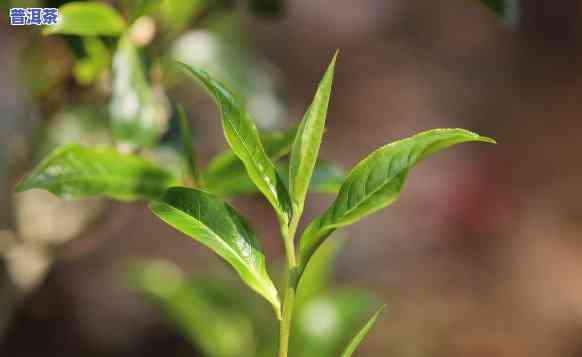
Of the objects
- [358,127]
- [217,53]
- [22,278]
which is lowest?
[358,127]

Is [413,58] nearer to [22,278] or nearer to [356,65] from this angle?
[356,65]

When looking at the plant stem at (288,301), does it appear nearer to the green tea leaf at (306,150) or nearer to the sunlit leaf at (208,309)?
the green tea leaf at (306,150)

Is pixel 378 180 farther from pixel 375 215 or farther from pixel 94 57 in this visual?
pixel 375 215

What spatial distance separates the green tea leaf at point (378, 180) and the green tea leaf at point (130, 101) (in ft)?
1.21

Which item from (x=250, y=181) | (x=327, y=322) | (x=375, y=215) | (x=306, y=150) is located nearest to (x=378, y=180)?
(x=306, y=150)

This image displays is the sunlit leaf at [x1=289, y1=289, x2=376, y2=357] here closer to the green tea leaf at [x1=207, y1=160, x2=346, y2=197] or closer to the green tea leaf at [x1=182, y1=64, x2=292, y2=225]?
the green tea leaf at [x1=207, y1=160, x2=346, y2=197]

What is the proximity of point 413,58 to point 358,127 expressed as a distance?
37cm

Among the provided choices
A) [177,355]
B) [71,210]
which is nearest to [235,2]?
[71,210]

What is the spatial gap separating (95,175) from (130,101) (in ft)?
0.46

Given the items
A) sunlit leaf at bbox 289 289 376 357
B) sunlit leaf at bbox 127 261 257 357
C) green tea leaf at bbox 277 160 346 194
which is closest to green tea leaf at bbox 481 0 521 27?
green tea leaf at bbox 277 160 346 194

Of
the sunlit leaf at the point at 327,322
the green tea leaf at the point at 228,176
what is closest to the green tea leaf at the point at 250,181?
the green tea leaf at the point at 228,176

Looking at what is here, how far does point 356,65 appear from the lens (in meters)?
2.69

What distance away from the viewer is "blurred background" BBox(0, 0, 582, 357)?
3.81ft

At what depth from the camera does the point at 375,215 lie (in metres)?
2.37
